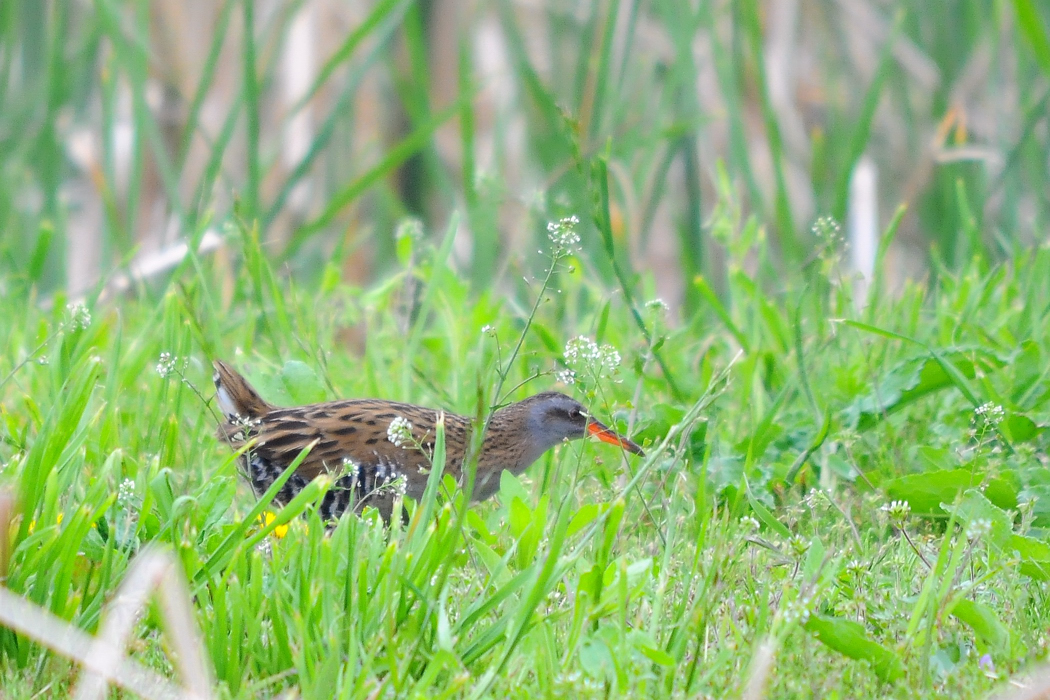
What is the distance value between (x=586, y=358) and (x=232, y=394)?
126 centimetres

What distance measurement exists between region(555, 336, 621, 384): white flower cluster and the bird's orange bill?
0.92 feet

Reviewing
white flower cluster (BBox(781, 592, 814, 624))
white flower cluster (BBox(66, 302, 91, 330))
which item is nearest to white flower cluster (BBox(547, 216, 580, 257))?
white flower cluster (BBox(781, 592, 814, 624))

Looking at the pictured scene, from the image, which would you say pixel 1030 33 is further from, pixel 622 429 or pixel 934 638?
pixel 934 638

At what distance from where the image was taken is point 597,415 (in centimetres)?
377

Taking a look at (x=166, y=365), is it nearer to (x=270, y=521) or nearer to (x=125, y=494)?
(x=125, y=494)

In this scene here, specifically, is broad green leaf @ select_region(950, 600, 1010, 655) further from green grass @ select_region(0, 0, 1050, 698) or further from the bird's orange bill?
the bird's orange bill

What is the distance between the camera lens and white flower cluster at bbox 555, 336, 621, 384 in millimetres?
2805

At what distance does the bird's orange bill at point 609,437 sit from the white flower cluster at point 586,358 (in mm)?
281

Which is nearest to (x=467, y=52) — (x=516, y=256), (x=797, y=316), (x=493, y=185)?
(x=493, y=185)

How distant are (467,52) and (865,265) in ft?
6.98

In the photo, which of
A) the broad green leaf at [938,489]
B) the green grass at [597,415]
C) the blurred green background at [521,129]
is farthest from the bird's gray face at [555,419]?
the broad green leaf at [938,489]

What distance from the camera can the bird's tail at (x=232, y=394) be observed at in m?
3.62

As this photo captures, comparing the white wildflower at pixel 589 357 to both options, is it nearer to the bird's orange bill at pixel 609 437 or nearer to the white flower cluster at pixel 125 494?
the bird's orange bill at pixel 609 437

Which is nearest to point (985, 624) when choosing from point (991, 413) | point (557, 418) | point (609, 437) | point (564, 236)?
point (991, 413)
